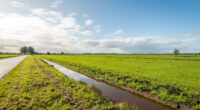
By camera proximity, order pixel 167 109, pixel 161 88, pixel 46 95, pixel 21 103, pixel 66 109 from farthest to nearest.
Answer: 1. pixel 161 88
2. pixel 46 95
3. pixel 167 109
4. pixel 21 103
5. pixel 66 109

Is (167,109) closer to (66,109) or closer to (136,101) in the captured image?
(136,101)

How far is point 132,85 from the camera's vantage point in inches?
475

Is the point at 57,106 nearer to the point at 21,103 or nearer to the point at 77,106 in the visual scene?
the point at 77,106

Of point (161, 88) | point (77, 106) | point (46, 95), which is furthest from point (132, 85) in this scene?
point (46, 95)

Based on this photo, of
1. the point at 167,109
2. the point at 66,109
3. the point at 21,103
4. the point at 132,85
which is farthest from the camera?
the point at 132,85

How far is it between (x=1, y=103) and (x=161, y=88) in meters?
14.8

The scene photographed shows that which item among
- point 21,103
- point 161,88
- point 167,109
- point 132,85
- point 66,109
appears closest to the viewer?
point 66,109

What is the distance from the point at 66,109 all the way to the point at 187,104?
9.93 meters

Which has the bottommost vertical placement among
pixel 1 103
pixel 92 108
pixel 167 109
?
pixel 167 109

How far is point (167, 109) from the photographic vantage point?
7805 millimetres

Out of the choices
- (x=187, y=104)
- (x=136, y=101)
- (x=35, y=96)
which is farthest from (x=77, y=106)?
(x=187, y=104)

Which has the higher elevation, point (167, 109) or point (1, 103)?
point (1, 103)

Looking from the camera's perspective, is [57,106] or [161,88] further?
[161,88]

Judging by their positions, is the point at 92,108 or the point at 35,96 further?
the point at 35,96
